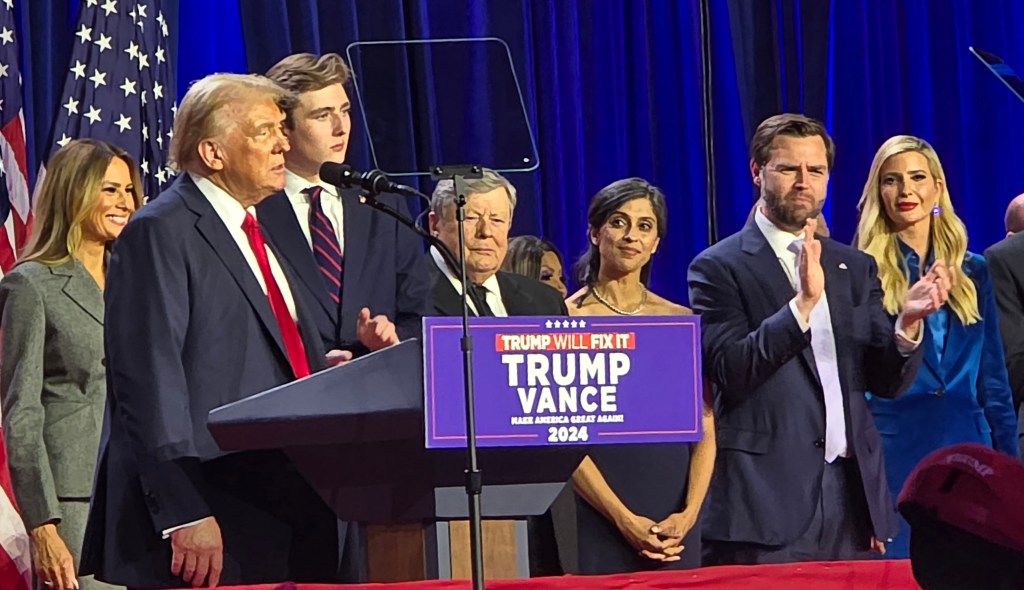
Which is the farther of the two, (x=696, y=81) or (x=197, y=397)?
(x=696, y=81)

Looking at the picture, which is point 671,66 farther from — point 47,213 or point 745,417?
point 47,213

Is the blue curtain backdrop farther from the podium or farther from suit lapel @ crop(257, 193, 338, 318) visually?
the podium

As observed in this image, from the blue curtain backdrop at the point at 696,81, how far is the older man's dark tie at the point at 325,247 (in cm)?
178

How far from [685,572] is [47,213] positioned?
70.7 inches

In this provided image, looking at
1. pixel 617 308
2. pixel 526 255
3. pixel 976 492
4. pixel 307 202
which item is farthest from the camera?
pixel 526 255

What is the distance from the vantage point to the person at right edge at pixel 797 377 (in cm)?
384

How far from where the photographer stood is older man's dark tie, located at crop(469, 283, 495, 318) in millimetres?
3551

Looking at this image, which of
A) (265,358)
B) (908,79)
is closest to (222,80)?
(265,358)

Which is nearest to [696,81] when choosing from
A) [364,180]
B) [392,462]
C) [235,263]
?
[235,263]

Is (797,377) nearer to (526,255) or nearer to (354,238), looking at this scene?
(526,255)

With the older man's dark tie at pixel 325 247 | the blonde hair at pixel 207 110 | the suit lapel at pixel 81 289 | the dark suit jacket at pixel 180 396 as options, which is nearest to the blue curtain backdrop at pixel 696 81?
the suit lapel at pixel 81 289

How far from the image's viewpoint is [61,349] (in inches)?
143

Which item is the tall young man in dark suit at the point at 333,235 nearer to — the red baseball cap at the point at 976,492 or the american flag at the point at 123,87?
the american flag at the point at 123,87

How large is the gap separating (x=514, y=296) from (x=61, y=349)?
3.59ft
